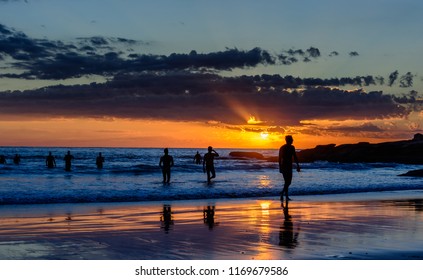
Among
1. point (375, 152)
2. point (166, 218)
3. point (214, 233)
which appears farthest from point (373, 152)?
point (214, 233)

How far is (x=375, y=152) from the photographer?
257ft

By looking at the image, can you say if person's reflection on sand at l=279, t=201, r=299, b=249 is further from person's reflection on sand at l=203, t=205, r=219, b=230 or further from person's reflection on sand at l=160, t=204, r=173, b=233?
person's reflection on sand at l=160, t=204, r=173, b=233

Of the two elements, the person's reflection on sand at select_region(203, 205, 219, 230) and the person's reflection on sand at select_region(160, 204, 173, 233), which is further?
the person's reflection on sand at select_region(203, 205, 219, 230)

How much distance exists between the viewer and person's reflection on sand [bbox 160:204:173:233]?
13328mm

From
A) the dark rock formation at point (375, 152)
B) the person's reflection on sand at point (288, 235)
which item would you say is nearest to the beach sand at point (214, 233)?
the person's reflection on sand at point (288, 235)

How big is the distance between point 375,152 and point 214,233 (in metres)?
70.4

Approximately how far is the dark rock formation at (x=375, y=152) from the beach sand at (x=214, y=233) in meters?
57.9

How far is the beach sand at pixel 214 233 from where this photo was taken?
32.0 ft

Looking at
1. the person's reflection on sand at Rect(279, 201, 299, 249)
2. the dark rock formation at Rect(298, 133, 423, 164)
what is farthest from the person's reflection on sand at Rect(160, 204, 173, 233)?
the dark rock formation at Rect(298, 133, 423, 164)

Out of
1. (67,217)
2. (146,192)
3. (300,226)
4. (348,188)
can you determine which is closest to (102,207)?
(67,217)

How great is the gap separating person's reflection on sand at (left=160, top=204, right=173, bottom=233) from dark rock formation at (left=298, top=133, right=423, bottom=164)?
58.7 metres

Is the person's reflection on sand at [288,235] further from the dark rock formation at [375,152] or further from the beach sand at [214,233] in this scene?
the dark rock formation at [375,152]

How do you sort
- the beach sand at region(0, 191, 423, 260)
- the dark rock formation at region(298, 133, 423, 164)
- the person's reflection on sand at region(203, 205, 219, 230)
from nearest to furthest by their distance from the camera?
the beach sand at region(0, 191, 423, 260)
the person's reflection on sand at region(203, 205, 219, 230)
the dark rock formation at region(298, 133, 423, 164)
